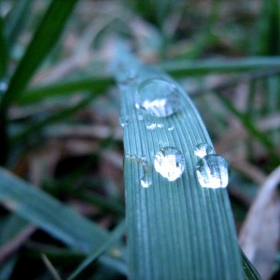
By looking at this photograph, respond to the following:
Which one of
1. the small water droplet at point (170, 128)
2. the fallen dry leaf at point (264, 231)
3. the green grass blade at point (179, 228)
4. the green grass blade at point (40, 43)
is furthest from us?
the green grass blade at point (40, 43)

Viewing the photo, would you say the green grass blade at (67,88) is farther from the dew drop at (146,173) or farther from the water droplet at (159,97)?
the dew drop at (146,173)

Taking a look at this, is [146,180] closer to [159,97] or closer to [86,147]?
[159,97]

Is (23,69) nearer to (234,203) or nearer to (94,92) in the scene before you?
(94,92)

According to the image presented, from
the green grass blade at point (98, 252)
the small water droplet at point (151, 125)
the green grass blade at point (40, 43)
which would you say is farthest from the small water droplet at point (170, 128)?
the green grass blade at point (40, 43)

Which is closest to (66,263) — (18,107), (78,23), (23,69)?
(23,69)

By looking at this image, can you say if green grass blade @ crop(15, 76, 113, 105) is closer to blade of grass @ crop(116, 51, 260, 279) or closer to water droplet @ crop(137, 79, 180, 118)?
water droplet @ crop(137, 79, 180, 118)

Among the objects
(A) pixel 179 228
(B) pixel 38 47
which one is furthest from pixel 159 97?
(B) pixel 38 47
